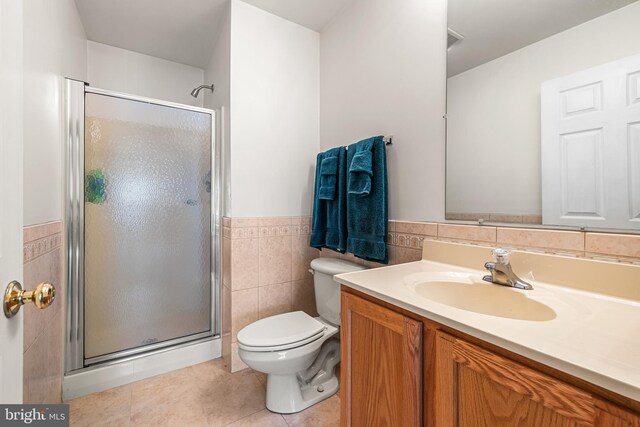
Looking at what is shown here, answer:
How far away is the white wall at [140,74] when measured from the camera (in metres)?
2.17

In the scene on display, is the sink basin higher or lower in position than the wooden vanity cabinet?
higher

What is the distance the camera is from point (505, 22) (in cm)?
106

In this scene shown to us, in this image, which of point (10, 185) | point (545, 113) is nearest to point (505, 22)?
point (545, 113)

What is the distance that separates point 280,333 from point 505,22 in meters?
1.67

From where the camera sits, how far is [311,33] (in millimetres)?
2031

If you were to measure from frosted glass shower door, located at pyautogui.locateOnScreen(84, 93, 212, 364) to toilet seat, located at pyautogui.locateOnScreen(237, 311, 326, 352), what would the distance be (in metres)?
0.69

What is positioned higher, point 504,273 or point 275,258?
point 504,273

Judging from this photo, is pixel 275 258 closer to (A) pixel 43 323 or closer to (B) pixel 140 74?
(A) pixel 43 323

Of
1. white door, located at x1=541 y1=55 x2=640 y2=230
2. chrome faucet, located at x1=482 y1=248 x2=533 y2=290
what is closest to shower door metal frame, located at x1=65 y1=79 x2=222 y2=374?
chrome faucet, located at x1=482 y1=248 x2=533 y2=290

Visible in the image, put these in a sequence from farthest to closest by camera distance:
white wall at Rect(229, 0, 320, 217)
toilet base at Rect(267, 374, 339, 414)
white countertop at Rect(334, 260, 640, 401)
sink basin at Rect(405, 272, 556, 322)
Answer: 1. white wall at Rect(229, 0, 320, 217)
2. toilet base at Rect(267, 374, 339, 414)
3. sink basin at Rect(405, 272, 556, 322)
4. white countertop at Rect(334, 260, 640, 401)

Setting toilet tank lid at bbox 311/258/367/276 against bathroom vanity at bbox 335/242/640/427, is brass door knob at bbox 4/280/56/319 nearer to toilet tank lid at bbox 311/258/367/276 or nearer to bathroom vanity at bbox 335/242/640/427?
bathroom vanity at bbox 335/242/640/427

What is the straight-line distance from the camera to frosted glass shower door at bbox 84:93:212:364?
162 centimetres

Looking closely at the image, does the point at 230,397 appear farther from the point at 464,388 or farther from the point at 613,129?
the point at 613,129

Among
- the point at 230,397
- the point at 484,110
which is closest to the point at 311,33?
the point at 484,110
